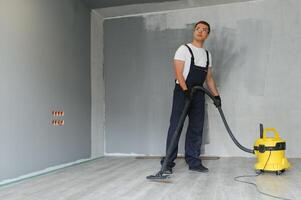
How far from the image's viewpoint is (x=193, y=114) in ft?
9.43

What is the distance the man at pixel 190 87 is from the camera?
275 cm

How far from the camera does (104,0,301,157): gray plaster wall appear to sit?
3.51m

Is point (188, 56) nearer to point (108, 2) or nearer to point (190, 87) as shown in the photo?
point (190, 87)

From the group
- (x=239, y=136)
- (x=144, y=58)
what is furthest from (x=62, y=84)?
(x=239, y=136)

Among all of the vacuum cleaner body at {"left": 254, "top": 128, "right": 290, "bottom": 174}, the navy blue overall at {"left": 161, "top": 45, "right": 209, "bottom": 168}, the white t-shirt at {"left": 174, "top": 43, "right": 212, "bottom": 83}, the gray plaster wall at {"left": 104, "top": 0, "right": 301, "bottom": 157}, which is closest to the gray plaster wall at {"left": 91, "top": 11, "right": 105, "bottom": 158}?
the gray plaster wall at {"left": 104, "top": 0, "right": 301, "bottom": 157}

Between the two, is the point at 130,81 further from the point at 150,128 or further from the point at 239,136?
the point at 239,136

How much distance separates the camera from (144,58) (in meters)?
3.93

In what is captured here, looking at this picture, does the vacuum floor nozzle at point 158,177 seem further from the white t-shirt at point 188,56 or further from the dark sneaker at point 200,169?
the white t-shirt at point 188,56

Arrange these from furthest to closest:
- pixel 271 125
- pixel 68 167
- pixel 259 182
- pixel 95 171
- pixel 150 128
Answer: pixel 150 128 < pixel 271 125 < pixel 68 167 < pixel 95 171 < pixel 259 182

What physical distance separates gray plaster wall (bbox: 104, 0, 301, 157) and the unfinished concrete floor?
0.67 metres

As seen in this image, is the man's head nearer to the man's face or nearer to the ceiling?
the man's face

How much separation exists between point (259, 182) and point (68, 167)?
5.83 feet

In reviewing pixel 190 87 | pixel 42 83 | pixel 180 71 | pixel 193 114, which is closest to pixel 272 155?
pixel 193 114

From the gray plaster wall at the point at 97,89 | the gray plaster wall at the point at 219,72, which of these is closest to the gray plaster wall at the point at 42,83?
the gray plaster wall at the point at 97,89
